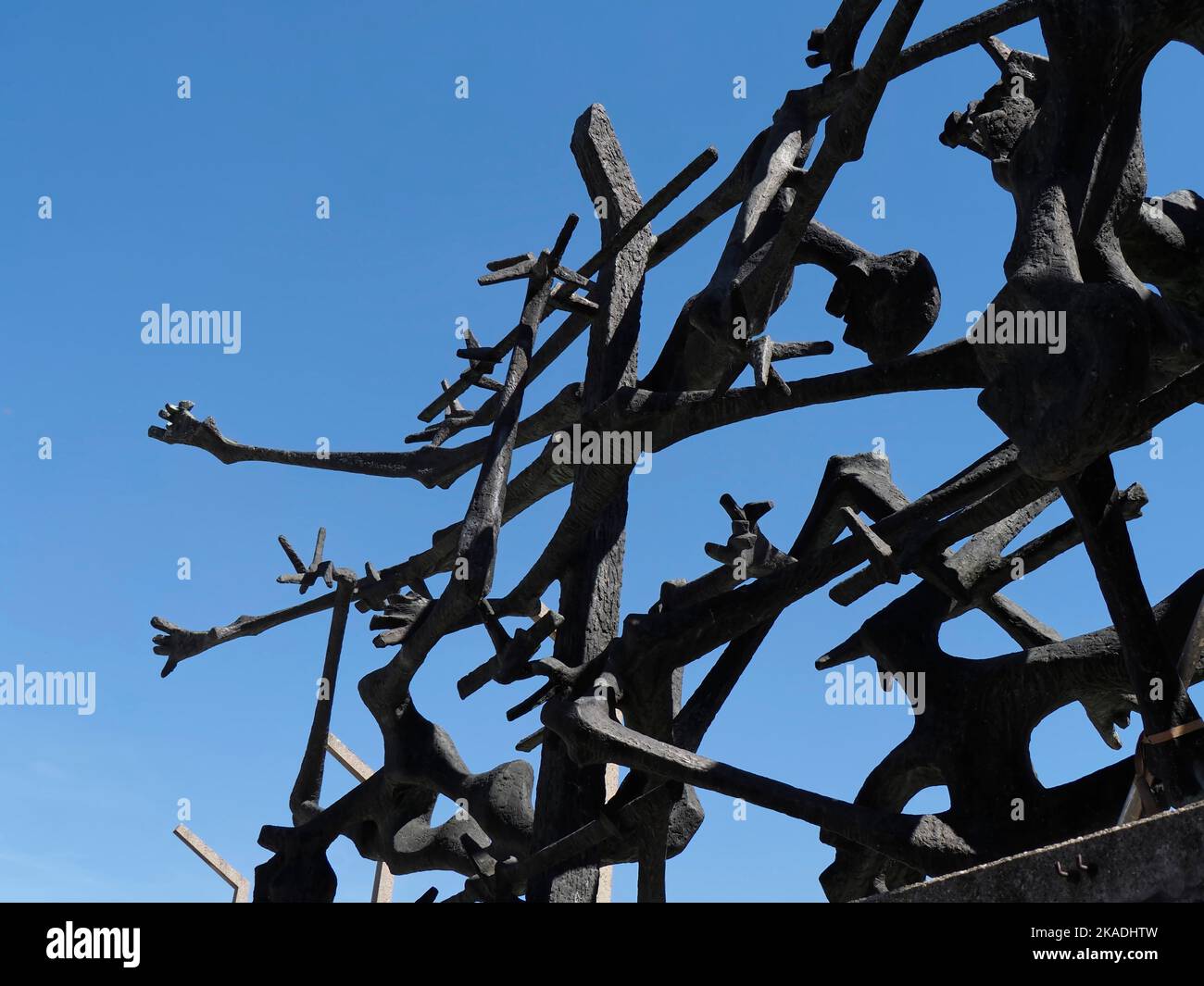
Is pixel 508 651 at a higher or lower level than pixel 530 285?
lower

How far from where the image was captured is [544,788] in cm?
775

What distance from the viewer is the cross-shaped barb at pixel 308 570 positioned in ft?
32.2

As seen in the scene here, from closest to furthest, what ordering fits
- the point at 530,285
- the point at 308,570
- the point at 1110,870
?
the point at 1110,870 < the point at 530,285 < the point at 308,570

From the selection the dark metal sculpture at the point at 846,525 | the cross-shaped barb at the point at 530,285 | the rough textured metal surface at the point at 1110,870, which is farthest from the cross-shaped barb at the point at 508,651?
the rough textured metal surface at the point at 1110,870

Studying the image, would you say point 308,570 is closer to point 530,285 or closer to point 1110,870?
point 530,285

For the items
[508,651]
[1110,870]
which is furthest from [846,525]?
[1110,870]

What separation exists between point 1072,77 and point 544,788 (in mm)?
4067

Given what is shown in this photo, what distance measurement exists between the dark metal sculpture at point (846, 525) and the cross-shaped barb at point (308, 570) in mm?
421

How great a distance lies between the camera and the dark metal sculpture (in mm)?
5742

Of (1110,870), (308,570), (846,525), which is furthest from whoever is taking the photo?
(308,570)

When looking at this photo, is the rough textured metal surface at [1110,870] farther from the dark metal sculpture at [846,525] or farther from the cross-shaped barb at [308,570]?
the cross-shaped barb at [308,570]

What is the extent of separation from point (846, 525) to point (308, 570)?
3.93 meters

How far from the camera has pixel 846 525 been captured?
24.2 feet
